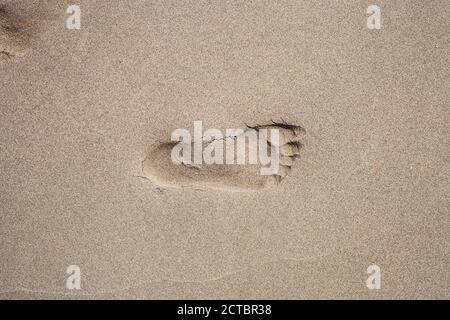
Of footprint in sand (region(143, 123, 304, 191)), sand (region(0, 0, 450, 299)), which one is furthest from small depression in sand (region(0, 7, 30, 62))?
footprint in sand (region(143, 123, 304, 191))

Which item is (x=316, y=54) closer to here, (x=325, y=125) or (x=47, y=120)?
(x=325, y=125)

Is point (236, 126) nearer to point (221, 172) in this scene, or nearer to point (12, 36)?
point (221, 172)

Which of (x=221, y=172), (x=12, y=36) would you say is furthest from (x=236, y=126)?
(x=12, y=36)

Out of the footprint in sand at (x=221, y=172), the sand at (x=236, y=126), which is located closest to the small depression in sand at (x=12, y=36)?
the sand at (x=236, y=126)

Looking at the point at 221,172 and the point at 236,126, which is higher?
the point at 236,126

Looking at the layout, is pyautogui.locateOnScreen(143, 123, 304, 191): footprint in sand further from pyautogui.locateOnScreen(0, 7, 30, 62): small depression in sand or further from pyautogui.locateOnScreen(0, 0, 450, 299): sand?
pyautogui.locateOnScreen(0, 7, 30, 62): small depression in sand
